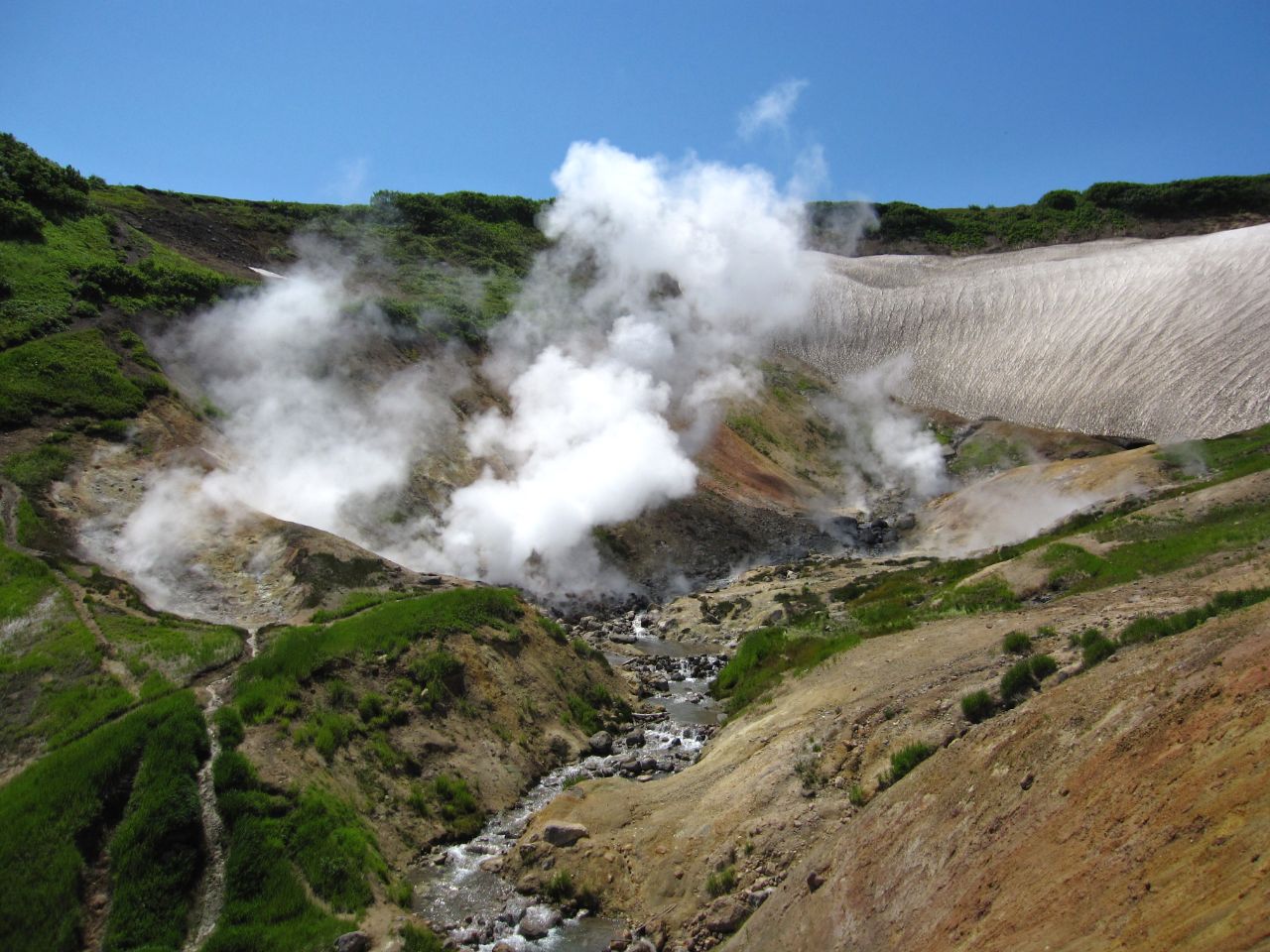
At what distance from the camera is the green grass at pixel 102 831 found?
1321 cm

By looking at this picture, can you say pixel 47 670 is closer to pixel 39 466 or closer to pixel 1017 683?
pixel 39 466

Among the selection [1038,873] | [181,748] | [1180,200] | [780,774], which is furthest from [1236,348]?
[181,748]

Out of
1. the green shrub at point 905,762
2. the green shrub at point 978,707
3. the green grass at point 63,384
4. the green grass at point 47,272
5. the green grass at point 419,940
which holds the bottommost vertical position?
the green grass at point 419,940

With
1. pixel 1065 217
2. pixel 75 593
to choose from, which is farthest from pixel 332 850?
pixel 1065 217

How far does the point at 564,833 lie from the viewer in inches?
664

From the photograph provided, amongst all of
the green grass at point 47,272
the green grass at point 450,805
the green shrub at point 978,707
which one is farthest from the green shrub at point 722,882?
the green grass at point 47,272

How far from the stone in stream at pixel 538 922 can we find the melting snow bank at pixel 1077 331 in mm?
62388

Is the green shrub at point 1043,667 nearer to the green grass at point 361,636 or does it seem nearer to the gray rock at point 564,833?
the gray rock at point 564,833

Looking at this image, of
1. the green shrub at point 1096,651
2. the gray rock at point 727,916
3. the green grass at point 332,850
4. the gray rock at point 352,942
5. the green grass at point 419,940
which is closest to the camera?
Answer: the gray rock at point 727,916

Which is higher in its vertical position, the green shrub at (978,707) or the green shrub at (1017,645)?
the green shrub at (978,707)

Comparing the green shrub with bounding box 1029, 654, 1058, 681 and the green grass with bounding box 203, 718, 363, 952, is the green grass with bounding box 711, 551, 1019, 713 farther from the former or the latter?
the green grass with bounding box 203, 718, 363, 952

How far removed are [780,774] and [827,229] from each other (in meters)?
114

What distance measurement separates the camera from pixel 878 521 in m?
56.6

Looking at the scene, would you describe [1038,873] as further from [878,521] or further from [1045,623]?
[878,521]
